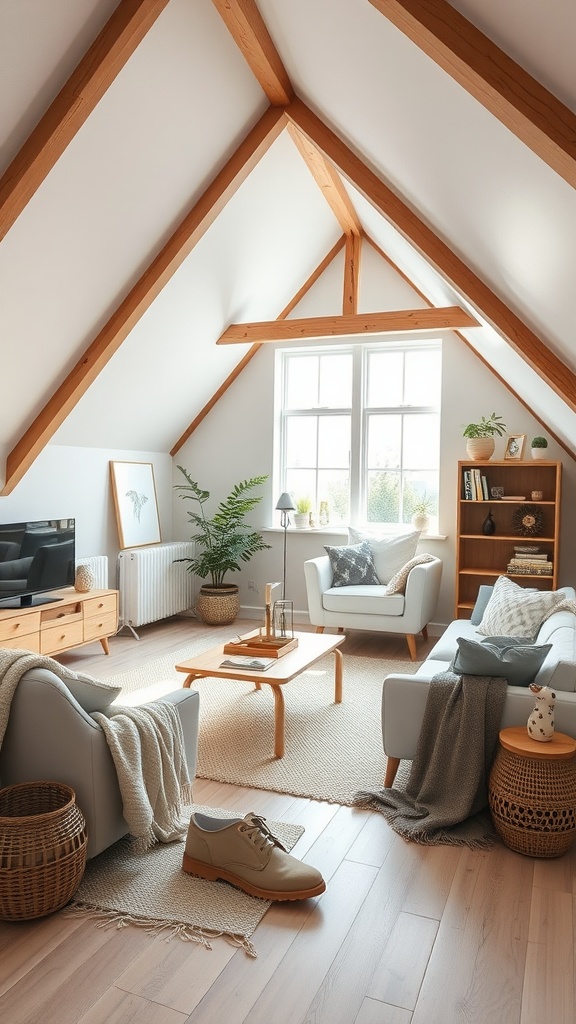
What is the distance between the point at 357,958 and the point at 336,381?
5.49m

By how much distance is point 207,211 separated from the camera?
4.47 meters

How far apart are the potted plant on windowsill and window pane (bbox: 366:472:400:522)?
103cm

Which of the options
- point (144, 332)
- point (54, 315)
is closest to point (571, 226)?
point (54, 315)

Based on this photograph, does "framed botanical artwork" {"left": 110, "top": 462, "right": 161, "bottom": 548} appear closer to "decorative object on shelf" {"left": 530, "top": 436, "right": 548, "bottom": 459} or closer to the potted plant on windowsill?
the potted plant on windowsill

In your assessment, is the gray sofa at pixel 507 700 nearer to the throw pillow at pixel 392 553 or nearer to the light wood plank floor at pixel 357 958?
the light wood plank floor at pixel 357 958

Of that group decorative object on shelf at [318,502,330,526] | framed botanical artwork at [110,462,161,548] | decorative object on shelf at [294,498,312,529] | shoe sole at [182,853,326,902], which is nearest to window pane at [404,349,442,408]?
decorative object on shelf at [318,502,330,526]

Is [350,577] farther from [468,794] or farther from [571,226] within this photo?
[571,226]

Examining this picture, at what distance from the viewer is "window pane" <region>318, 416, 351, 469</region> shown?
687cm

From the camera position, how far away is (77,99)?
314cm

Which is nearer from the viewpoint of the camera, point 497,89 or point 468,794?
point 497,89

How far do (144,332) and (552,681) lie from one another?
12.1 feet

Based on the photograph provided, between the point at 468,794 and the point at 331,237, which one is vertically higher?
the point at 331,237

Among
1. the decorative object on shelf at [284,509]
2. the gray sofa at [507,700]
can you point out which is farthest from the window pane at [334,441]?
the gray sofa at [507,700]

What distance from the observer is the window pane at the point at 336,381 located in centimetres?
687
